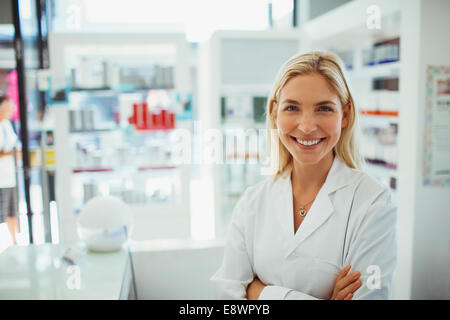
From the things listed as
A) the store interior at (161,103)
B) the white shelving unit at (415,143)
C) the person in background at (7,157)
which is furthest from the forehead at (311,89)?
the person in background at (7,157)

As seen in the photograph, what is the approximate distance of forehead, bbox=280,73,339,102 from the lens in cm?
96

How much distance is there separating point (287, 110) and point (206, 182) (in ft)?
8.56

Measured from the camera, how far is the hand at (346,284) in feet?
3.11

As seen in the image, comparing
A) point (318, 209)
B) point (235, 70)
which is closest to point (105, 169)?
point (235, 70)

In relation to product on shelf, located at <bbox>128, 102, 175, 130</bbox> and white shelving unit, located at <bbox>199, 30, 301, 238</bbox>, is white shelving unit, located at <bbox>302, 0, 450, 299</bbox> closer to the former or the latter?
white shelving unit, located at <bbox>199, 30, 301, 238</bbox>

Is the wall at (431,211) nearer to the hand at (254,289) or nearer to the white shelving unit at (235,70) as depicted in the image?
the hand at (254,289)

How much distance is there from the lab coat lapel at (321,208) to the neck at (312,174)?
0.10ft

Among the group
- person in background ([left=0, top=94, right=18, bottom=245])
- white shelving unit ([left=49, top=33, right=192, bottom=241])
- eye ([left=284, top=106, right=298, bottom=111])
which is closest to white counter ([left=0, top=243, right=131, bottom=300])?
eye ([left=284, top=106, right=298, bottom=111])

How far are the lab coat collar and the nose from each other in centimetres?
20

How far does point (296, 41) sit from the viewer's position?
10.8ft

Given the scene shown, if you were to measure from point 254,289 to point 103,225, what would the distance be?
→ 0.64 metres

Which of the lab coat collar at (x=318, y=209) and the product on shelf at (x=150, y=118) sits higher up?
the product on shelf at (x=150, y=118)

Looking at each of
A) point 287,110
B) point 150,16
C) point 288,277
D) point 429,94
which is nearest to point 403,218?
point 429,94
